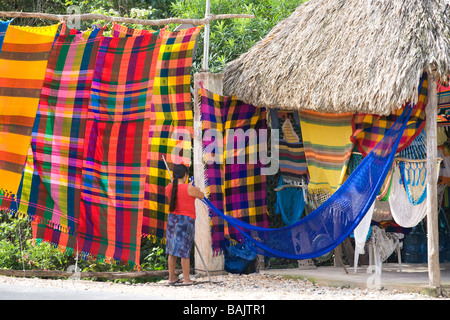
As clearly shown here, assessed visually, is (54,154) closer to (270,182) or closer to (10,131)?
(10,131)

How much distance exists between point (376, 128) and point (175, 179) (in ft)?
5.95

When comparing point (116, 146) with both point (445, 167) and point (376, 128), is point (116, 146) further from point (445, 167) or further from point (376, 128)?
point (445, 167)

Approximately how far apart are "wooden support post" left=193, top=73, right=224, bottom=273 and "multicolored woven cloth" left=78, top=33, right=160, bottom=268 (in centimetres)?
65

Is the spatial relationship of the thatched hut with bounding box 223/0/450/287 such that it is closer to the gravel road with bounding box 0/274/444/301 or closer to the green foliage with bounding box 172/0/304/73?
the gravel road with bounding box 0/274/444/301

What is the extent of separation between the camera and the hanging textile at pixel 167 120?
606 centimetres

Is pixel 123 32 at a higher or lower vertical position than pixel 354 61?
higher

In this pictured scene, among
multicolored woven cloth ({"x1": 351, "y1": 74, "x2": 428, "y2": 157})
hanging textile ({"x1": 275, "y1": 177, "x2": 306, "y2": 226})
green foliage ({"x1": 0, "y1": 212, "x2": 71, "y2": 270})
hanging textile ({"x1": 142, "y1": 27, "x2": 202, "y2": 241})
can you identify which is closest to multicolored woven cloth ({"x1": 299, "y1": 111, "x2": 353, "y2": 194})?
multicolored woven cloth ({"x1": 351, "y1": 74, "x2": 428, "y2": 157})

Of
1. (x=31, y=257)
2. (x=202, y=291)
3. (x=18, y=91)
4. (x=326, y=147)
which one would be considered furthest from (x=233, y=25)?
(x=202, y=291)

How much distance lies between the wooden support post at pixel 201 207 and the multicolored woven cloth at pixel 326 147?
38.5 inches

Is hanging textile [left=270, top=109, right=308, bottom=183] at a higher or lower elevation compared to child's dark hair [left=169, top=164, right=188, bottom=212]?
higher

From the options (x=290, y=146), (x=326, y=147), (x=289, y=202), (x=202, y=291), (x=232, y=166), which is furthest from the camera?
(x=289, y=202)

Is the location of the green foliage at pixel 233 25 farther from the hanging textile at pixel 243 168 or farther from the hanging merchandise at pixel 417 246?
the hanging merchandise at pixel 417 246

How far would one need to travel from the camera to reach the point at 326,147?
6.32 metres

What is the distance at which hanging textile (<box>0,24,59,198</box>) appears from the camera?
5.83 meters
